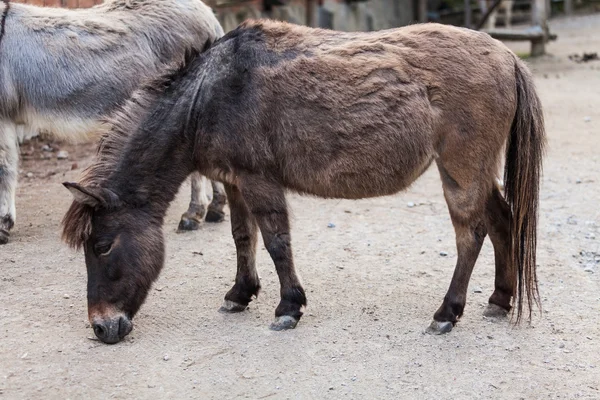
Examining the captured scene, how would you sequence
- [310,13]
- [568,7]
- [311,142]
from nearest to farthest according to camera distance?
1. [311,142]
2. [310,13]
3. [568,7]

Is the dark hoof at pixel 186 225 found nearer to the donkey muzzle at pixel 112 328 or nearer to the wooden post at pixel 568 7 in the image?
the donkey muzzle at pixel 112 328

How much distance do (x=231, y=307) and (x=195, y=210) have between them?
1.75m

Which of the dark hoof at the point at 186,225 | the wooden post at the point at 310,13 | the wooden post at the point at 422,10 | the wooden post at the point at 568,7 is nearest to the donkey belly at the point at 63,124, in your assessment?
the dark hoof at the point at 186,225

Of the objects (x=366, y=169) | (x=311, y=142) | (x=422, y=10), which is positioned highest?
(x=311, y=142)

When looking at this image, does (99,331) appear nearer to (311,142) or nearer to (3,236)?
(311,142)

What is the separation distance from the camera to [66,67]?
5.75 m

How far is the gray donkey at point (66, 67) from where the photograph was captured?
571 centimetres

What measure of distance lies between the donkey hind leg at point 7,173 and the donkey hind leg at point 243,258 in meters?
2.13

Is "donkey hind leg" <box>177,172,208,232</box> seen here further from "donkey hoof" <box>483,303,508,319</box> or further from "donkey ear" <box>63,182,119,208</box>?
"donkey hoof" <box>483,303,508,319</box>

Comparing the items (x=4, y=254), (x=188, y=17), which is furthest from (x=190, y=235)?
(x=188, y=17)

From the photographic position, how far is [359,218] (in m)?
6.35

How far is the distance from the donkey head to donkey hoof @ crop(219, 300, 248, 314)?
21.7 inches

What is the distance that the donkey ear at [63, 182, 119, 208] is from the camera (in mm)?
3854

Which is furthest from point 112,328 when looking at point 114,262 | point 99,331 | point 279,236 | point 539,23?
point 539,23
